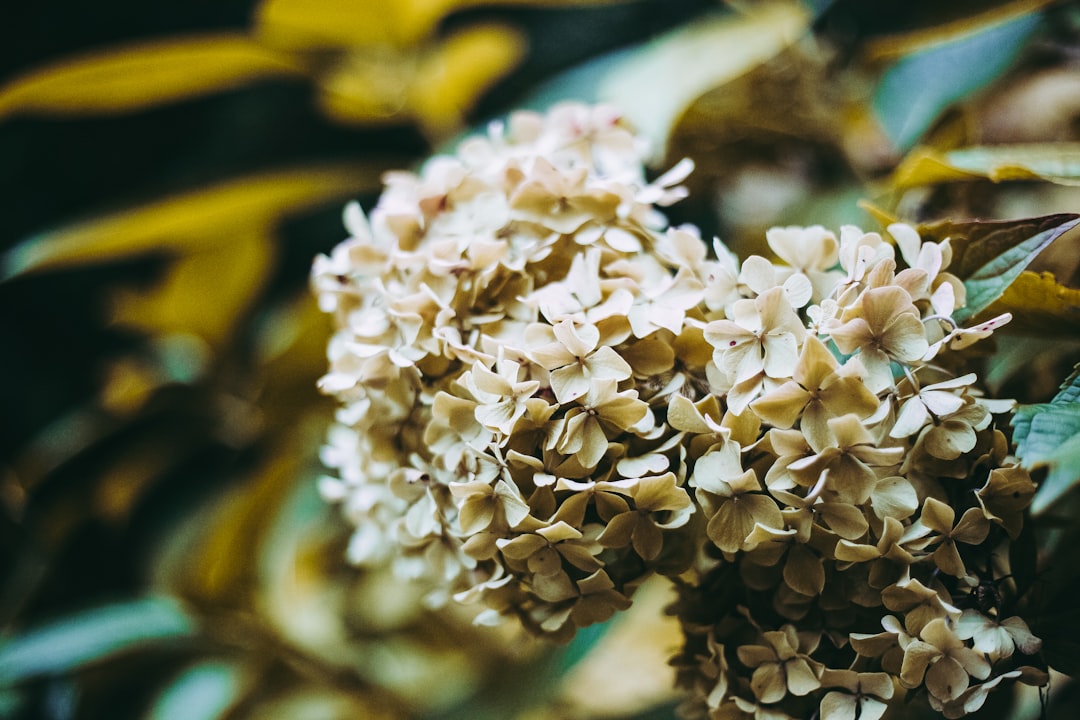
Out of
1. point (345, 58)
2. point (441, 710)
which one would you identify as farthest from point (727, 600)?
point (345, 58)

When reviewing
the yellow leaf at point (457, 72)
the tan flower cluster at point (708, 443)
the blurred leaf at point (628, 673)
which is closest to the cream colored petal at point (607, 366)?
the tan flower cluster at point (708, 443)

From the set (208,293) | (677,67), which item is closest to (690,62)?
(677,67)

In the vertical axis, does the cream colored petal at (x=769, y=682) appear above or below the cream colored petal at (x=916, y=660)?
below

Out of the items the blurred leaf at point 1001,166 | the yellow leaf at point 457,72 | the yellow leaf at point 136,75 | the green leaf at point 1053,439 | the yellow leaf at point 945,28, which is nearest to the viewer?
the green leaf at point 1053,439

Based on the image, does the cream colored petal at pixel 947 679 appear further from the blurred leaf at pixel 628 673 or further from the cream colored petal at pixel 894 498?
the blurred leaf at pixel 628 673

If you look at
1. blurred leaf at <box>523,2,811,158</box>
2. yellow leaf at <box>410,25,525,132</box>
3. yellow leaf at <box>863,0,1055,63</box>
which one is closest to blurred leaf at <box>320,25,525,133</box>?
yellow leaf at <box>410,25,525,132</box>

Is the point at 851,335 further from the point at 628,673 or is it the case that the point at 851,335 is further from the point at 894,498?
the point at 628,673

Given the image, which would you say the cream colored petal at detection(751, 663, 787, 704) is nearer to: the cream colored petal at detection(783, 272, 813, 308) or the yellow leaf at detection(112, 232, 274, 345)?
the cream colored petal at detection(783, 272, 813, 308)
